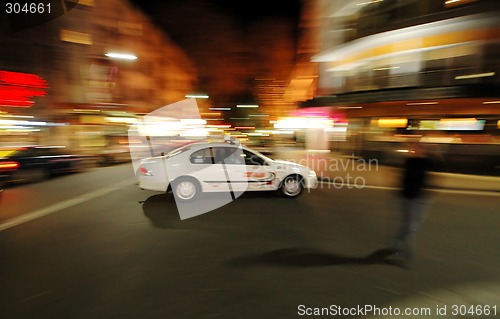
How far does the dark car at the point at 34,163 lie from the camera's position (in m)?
9.45

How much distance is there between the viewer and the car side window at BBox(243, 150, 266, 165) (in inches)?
311

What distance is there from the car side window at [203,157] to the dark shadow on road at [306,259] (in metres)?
3.51

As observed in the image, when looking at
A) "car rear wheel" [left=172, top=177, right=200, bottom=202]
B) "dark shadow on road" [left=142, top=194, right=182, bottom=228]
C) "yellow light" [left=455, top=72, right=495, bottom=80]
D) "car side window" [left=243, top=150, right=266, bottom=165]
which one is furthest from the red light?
"yellow light" [left=455, top=72, right=495, bottom=80]

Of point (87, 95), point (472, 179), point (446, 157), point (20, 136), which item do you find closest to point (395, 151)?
point (446, 157)

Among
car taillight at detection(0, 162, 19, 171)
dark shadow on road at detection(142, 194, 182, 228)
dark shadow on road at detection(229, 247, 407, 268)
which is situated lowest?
dark shadow on road at detection(229, 247, 407, 268)

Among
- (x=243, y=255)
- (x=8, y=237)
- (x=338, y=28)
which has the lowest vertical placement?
(x=243, y=255)

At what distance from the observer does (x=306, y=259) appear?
4.57 m

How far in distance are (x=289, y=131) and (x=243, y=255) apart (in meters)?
25.5

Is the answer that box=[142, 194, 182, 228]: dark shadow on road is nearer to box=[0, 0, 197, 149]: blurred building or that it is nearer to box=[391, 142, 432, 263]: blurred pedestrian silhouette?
box=[391, 142, 432, 263]: blurred pedestrian silhouette

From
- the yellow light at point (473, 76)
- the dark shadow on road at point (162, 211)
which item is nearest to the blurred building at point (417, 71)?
the yellow light at point (473, 76)

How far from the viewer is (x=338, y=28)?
23.4 metres

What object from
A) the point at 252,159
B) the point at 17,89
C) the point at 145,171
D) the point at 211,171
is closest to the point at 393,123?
the point at 252,159

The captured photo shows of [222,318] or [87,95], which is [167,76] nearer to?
[87,95]

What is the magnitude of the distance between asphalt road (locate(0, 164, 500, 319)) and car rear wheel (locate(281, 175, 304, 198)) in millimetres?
471
